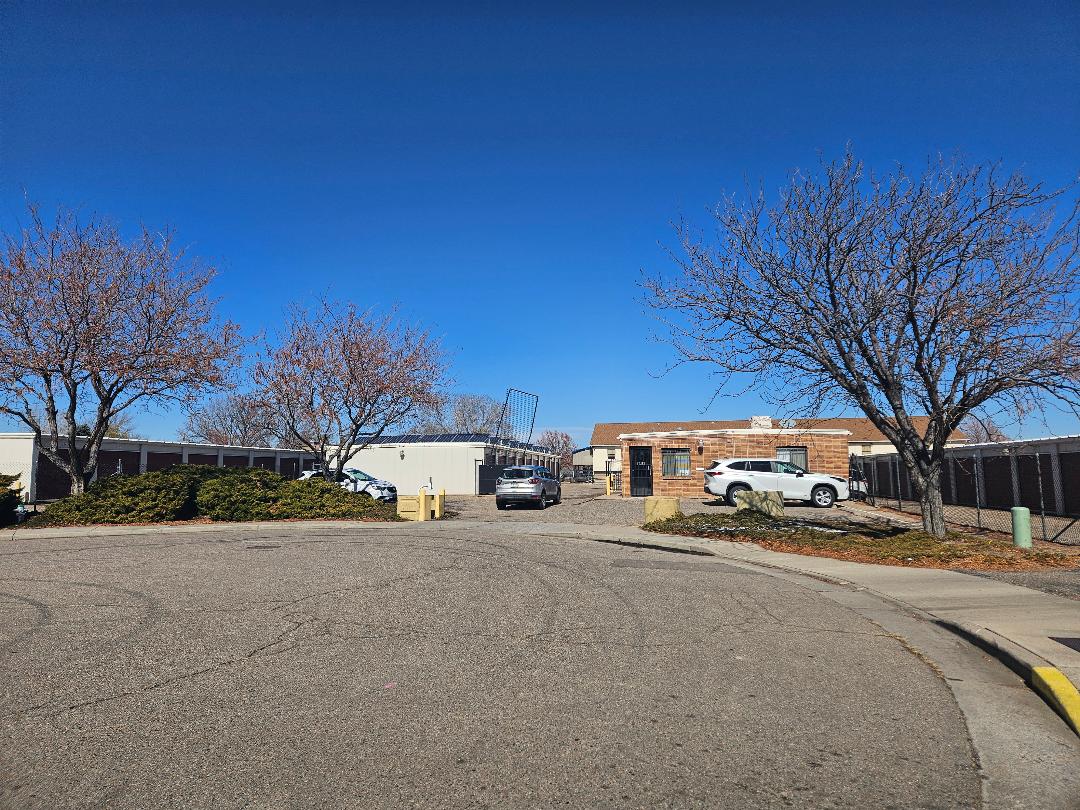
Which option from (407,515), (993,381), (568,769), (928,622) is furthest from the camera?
(407,515)

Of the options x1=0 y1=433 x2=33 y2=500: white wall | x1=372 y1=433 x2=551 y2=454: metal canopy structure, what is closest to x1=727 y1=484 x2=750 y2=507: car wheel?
x1=372 y1=433 x2=551 y2=454: metal canopy structure

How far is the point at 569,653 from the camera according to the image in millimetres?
6508

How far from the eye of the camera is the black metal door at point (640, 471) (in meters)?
34.9

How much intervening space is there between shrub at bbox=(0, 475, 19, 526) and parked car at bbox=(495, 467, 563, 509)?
14.6 metres

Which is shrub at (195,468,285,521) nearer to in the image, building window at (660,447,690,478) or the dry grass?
the dry grass

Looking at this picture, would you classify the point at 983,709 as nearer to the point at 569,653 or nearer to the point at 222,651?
the point at 569,653

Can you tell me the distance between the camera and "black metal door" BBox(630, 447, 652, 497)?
34875 mm

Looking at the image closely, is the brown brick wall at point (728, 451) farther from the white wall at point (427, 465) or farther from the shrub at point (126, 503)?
the shrub at point (126, 503)

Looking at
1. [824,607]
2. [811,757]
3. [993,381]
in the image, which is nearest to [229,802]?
[811,757]

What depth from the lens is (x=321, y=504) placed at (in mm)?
22641

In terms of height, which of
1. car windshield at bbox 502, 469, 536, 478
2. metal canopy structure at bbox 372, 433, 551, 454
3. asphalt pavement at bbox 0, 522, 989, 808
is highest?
metal canopy structure at bbox 372, 433, 551, 454

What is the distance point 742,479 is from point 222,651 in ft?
76.4

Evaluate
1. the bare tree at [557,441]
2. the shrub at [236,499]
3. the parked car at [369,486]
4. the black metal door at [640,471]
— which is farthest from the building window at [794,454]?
the bare tree at [557,441]

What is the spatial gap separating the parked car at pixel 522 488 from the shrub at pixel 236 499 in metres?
8.37
